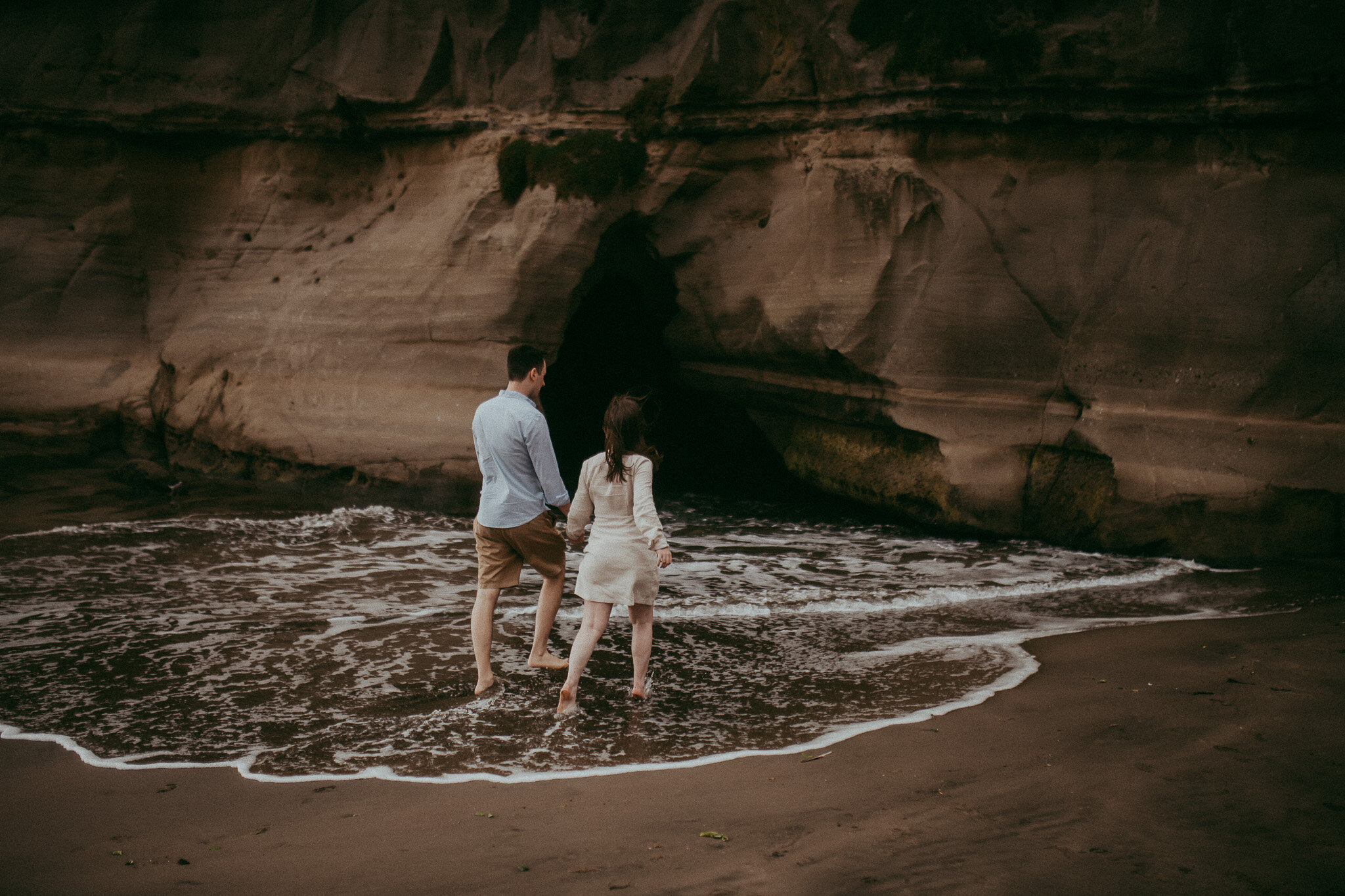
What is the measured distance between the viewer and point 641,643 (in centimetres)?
479

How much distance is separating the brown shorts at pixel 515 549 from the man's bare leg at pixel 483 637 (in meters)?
0.09

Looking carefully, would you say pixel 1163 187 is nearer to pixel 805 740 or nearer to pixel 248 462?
pixel 805 740

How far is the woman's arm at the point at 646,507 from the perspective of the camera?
445 centimetres

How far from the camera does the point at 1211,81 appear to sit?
26.7 ft

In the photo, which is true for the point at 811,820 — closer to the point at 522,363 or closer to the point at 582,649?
the point at 582,649

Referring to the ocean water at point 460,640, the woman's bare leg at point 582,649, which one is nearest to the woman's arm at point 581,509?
the woman's bare leg at point 582,649

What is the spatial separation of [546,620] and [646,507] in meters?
→ 1.12

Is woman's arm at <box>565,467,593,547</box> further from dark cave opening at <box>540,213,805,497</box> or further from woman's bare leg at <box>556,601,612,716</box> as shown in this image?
dark cave opening at <box>540,213,805,497</box>

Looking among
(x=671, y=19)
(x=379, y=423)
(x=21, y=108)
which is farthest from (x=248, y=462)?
(x=671, y=19)

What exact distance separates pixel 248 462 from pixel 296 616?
501 centimetres

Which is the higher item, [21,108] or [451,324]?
[21,108]

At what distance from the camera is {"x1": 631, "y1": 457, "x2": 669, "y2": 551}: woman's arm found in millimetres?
4449

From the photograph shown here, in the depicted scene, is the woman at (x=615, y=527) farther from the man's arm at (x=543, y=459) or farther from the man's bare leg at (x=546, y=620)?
the man's bare leg at (x=546, y=620)

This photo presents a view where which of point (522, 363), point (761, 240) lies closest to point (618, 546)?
point (522, 363)
